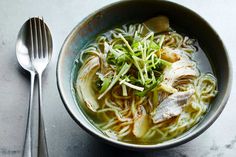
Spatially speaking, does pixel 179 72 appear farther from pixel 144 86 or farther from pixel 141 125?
pixel 141 125

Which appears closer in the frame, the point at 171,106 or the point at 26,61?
the point at 171,106

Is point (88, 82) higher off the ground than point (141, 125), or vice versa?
point (88, 82)

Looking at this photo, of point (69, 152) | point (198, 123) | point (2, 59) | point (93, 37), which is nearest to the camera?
point (198, 123)

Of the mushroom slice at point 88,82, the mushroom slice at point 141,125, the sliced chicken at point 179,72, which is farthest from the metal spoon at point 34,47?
the sliced chicken at point 179,72

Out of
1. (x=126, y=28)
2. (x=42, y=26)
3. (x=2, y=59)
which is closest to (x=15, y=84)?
(x=2, y=59)

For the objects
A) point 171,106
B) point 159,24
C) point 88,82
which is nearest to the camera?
point 171,106

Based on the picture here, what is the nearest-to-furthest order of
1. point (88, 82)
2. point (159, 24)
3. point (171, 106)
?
point (171, 106)
point (88, 82)
point (159, 24)

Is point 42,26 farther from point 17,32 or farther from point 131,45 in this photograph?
point 131,45

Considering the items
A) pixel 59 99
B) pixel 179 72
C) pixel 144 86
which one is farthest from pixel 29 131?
pixel 179 72
